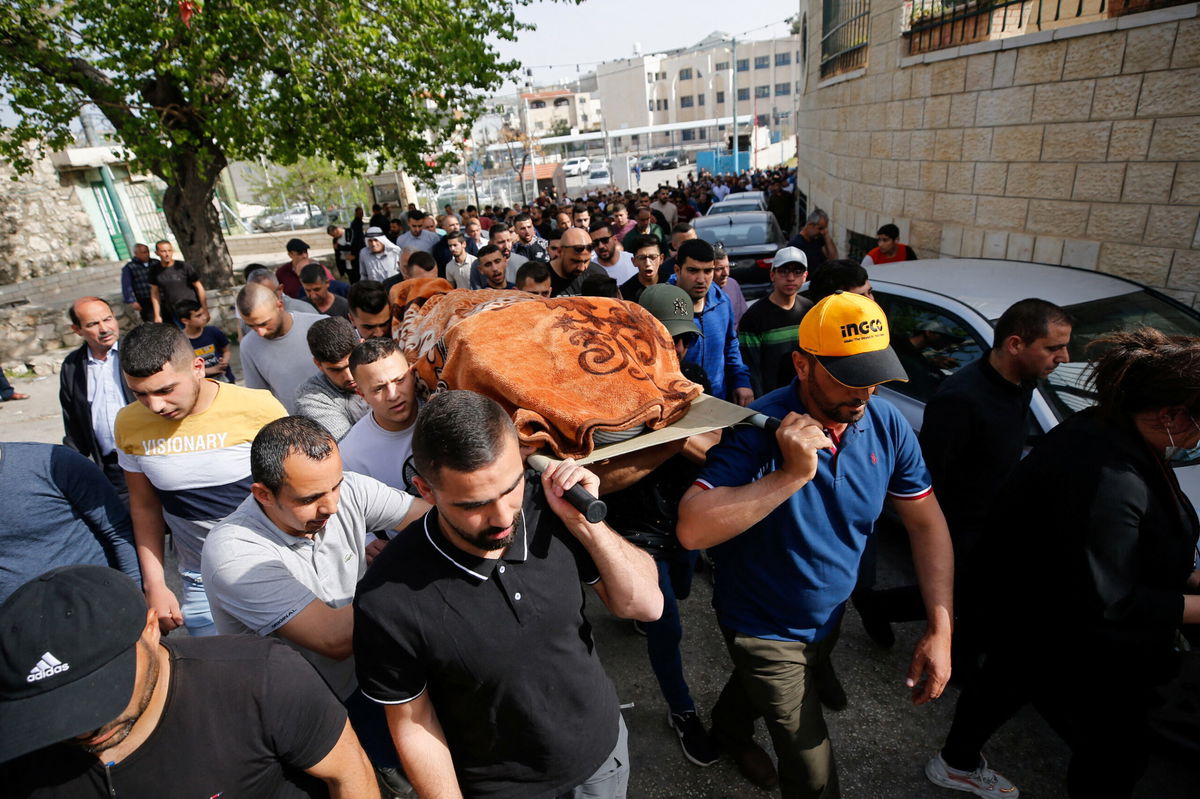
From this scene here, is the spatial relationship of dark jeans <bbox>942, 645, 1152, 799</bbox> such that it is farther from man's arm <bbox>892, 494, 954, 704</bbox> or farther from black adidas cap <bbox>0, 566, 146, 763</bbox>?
black adidas cap <bbox>0, 566, 146, 763</bbox>

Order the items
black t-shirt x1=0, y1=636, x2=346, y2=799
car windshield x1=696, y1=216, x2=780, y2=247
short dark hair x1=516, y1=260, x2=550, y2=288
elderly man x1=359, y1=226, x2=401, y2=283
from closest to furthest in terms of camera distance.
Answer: black t-shirt x1=0, y1=636, x2=346, y2=799, short dark hair x1=516, y1=260, x2=550, y2=288, elderly man x1=359, y1=226, x2=401, y2=283, car windshield x1=696, y1=216, x2=780, y2=247

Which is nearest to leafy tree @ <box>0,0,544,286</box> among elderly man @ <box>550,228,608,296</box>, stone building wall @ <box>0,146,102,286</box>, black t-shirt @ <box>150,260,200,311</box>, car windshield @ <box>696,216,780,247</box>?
black t-shirt @ <box>150,260,200,311</box>

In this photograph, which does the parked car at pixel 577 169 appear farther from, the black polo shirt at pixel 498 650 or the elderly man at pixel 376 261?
the black polo shirt at pixel 498 650

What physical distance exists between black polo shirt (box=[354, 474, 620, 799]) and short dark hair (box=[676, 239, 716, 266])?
2.60 meters

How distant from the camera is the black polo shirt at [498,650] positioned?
1.58m

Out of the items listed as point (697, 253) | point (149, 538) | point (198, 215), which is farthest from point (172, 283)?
point (697, 253)

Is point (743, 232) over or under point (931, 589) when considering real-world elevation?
over

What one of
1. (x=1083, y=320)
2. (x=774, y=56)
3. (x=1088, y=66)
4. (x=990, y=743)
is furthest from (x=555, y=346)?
(x=774, y=56)

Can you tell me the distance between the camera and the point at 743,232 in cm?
916

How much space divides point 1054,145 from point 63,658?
22.2ft

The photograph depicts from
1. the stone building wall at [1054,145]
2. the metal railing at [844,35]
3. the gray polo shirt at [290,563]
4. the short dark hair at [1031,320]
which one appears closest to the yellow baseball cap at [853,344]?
the short dark hair at [1031,320]

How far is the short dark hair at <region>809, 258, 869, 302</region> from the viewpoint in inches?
155

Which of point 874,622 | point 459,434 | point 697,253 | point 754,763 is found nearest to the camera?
point 459,434

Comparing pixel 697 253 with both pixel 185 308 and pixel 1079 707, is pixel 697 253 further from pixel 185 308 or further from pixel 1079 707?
pixel 185 308
